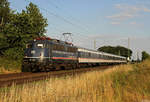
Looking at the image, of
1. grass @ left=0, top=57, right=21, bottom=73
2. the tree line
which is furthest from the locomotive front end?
the tree line

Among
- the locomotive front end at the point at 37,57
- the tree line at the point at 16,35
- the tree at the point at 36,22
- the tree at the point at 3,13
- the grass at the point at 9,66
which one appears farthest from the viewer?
the tree at the point at 3,13

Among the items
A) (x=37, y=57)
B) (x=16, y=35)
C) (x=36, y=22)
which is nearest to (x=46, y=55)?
(x=37, y=57)

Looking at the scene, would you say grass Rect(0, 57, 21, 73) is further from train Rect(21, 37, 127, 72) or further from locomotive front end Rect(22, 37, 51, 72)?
locomotive front end Rect(22, 37, 51, 72)

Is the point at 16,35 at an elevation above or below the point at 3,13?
below

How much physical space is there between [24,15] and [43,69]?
32.2ft

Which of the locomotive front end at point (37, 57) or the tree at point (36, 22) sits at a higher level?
the tree at point (36, 22)

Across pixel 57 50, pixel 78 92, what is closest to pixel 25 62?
pixel 57 50

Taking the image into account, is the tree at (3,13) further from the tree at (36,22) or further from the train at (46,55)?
the train at (46,55)

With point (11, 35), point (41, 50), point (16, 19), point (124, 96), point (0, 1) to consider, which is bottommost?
point (124, 96)

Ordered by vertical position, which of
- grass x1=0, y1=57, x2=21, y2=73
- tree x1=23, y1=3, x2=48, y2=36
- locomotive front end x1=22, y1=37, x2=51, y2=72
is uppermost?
tree x1=23, y1=3, x2=48, y2=36

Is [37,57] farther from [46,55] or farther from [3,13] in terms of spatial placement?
[3,13]

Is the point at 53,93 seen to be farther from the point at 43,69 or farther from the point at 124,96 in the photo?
the point at 43,69

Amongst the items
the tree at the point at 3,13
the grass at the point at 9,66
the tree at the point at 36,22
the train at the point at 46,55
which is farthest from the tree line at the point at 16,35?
the tree at the point at 3,13

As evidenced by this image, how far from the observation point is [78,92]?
27.8ft
